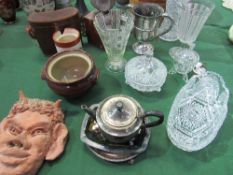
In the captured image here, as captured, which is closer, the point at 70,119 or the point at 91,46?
the point at 70,119

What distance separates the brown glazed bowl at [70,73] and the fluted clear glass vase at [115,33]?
73 millimetres

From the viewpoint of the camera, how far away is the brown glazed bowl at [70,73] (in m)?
0.59

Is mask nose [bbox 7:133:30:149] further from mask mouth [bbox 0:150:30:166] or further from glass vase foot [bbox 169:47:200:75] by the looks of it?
glass vase foot [bbox 169:47:200:75]

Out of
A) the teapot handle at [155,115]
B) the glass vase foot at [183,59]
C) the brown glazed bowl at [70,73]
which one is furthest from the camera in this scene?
the glass vase foot at [183,59]

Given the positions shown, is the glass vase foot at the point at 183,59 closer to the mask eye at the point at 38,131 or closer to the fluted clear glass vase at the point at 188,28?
the fluted clear glass vase at the point at 188,28

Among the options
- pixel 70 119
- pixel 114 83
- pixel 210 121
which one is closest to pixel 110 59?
pixel 114 83

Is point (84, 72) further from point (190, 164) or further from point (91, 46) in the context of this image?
point (190, 164)

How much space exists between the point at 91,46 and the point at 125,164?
416mm

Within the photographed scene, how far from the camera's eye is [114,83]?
2.31 ft

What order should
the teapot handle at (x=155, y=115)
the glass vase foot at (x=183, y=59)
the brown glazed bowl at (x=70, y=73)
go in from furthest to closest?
the glass vase foot at (x=183, y=59) < the brown glazed bowl at (x=70, y=73) < the teapot handle at (x=155, y=115)

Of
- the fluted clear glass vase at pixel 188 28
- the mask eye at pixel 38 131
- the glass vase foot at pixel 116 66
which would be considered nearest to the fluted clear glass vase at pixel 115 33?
the glass vase foot at pixel 116 66

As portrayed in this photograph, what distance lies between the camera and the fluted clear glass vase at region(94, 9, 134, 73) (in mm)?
651

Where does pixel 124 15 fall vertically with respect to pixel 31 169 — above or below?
above

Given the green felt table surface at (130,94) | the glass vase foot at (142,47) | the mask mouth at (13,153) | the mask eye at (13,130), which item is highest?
the glass vase foot at (142,47)
